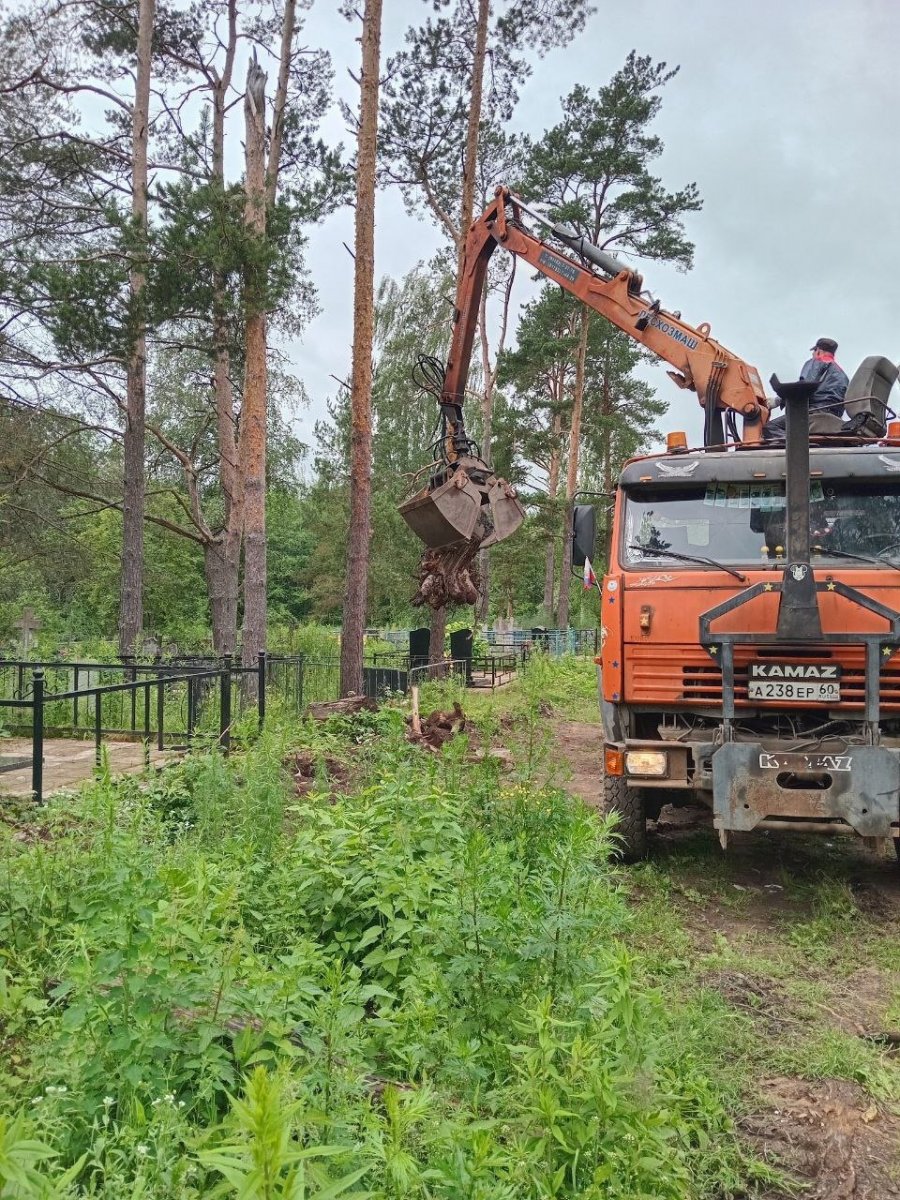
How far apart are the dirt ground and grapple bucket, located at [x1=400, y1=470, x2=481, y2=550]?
138 inches

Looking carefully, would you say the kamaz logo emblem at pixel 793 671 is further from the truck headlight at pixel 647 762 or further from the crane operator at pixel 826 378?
the crane operator at pixel 826 378

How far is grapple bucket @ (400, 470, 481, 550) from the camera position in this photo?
861cm

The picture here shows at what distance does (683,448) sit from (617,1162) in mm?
4874

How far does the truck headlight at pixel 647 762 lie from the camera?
5.19m

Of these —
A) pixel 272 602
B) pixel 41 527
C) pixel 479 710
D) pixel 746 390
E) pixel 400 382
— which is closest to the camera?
pixel 746 390

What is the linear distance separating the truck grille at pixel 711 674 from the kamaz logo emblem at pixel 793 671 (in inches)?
1.2

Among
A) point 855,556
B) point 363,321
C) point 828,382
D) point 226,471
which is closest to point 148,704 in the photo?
point 855,556

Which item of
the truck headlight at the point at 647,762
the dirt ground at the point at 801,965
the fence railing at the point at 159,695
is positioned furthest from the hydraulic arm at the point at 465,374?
the dirt ground at the point at 801,965

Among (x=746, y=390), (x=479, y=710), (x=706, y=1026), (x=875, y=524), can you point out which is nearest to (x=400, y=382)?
(x=479, y=710)

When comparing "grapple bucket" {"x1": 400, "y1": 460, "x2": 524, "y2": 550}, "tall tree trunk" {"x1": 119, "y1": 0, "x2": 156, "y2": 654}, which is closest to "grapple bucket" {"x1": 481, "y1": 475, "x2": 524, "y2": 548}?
"grapple bucket" {"x1": 400, "y1": 460, "x2": 524, "y2": 550}

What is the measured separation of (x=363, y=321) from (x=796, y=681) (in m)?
9.59

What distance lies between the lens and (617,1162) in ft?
7.54

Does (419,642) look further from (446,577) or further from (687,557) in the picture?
(687,557)

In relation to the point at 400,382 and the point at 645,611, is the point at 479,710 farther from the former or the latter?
the point at 400,382
